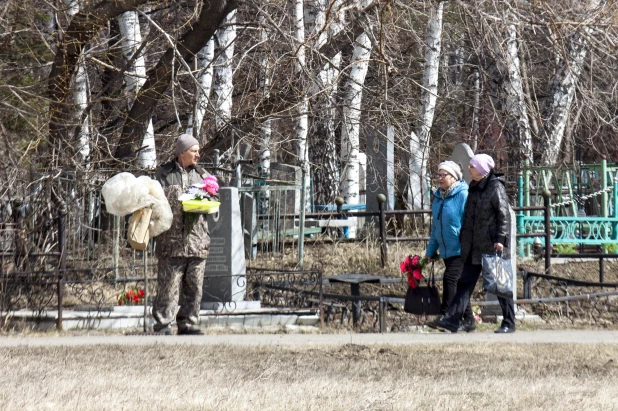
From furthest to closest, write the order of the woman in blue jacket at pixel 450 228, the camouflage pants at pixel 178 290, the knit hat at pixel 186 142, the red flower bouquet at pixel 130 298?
the red flower bouquet at pixel 130 298 < the woman in blue jacket at pixel 450 228 < the camouflage pants at pixel 178 290 < the knit hat at pixel 186 142

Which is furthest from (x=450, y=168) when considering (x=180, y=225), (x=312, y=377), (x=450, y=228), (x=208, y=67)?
(x=208, y=67)

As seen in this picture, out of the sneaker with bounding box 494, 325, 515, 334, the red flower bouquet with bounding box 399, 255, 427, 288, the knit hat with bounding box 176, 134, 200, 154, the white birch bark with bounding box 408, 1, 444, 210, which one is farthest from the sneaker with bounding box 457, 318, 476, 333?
the white birch bark with bounding box 408, 1, 444, 210

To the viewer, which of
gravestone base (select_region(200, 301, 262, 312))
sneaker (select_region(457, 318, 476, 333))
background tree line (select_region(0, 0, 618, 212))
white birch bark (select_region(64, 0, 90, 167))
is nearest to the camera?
sneaker (select_region(457, 318, 476, 333))

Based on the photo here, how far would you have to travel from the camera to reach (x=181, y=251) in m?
9.38

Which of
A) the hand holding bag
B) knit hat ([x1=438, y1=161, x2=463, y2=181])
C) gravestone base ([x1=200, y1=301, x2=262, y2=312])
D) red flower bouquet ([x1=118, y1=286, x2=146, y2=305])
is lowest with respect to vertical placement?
gravestone base ([x1=200, y1=301, x2=262, y2=312])

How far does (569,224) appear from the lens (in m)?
16.5

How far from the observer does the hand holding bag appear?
941cm

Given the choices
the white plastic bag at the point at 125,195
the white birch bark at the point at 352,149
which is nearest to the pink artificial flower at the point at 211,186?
the white plastic bag at the point at 125,195

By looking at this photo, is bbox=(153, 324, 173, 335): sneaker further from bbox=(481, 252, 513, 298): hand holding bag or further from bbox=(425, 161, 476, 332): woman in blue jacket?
bbox=(481, 252, 513, 298): hand holding bag

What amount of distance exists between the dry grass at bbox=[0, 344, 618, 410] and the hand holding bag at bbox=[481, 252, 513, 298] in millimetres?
790

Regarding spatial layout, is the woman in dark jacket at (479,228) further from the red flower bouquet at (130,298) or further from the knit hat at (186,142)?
the red flower bouquet at (130,298)

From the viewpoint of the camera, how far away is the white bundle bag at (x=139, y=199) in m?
9.27

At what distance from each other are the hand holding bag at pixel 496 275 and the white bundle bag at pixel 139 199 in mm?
2814

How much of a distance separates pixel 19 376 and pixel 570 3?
10.8 metres
